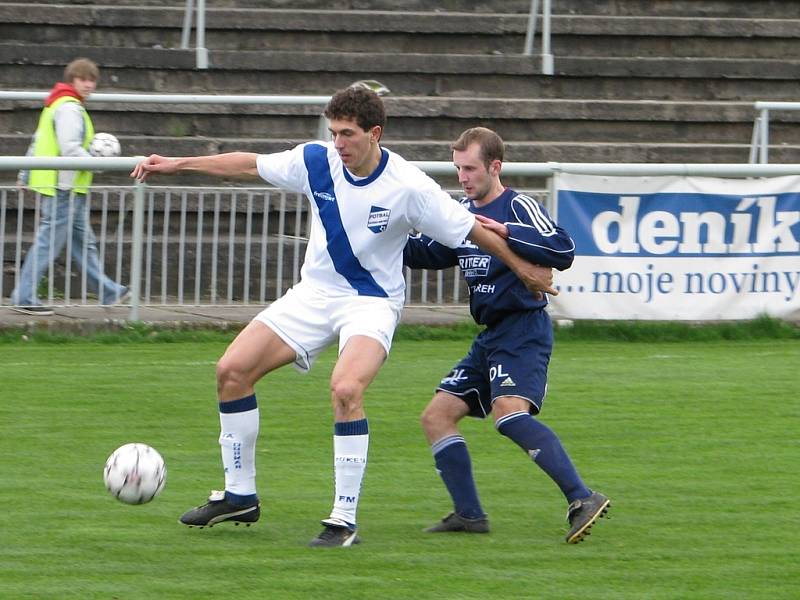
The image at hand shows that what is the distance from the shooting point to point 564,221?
39.1 ft

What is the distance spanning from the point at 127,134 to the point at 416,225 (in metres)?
9.95

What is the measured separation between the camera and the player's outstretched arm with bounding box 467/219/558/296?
6.09m

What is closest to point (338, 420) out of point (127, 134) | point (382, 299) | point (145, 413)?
point (382, 299)

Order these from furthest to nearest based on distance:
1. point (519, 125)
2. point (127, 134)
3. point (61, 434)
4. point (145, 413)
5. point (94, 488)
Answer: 1. point (519, 125)
2. point (127, 134)
3. point (145, 413)
4. point (61, 434)
5. point (94, 488)

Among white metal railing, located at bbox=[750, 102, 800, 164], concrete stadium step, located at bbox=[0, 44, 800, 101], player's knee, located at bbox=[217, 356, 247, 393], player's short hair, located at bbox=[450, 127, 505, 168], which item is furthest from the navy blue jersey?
concrete stadium step, located at bbox=[0, 44, 800, 101]

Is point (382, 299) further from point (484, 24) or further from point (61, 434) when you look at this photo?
point (484, 24)

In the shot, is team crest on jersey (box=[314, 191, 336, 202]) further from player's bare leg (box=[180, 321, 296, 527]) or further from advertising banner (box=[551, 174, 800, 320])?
advertising banner (box=[551, 174, 800, 320])

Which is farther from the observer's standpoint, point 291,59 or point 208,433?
point 291,59

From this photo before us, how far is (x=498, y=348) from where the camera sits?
21.0 ft

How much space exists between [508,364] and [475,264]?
449mm

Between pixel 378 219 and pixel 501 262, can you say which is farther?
pixel 501 262

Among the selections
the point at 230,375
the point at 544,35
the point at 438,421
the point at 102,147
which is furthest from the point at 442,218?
the point at 544,35

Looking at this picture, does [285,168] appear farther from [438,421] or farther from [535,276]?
[438,421]

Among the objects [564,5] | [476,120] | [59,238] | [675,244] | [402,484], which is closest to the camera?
[402,484]
